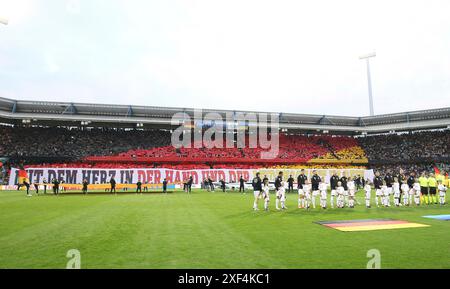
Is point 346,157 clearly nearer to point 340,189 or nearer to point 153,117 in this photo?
point 153,117

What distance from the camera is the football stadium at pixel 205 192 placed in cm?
750

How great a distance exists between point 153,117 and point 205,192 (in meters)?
22.2

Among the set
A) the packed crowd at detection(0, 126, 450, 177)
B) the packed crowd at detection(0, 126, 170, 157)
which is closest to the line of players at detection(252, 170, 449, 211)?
the packed crowd at detection(0, 126, 450, 177)

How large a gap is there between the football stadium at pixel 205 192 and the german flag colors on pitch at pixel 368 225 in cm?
8

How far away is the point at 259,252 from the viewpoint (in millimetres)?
7430

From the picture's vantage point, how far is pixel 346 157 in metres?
54.3

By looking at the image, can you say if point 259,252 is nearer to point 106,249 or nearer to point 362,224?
point 106,249

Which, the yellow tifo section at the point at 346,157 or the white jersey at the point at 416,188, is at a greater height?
the yellow tifo section at the point at 346,157

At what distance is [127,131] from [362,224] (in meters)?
47.2

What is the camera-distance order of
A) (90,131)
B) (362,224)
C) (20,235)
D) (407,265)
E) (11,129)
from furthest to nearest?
(90,131), (11,129), (362,224), (20,235), (407,265)

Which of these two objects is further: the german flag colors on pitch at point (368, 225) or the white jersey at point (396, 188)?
the white jersey at point (396, 188)

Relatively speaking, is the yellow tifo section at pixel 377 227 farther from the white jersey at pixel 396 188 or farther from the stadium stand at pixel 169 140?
the stadium stand at pixel 169 140

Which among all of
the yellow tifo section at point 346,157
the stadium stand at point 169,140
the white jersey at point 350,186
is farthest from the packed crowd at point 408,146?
the white jersey at point 350,186
